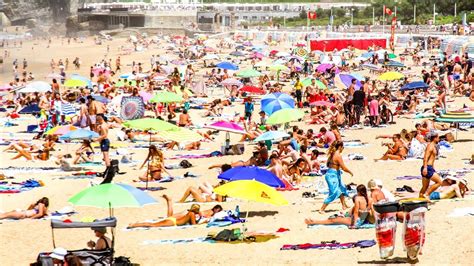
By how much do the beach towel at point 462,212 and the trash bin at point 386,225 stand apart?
210cm

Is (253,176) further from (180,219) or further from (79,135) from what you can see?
(79,135)

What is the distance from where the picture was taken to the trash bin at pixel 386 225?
8641 millimetres

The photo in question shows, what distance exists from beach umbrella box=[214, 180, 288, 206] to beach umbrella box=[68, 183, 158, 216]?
111cm

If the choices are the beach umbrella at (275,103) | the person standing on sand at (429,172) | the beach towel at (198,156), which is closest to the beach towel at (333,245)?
the person standing on sand at (429,172)

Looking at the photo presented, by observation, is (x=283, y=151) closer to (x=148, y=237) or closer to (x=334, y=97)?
(x=148, y=237)

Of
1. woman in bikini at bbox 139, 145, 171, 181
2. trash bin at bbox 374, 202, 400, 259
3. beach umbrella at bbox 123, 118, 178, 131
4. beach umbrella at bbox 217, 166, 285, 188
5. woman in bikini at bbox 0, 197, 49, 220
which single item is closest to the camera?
trash bin at bbox 374, 202, 400, 259

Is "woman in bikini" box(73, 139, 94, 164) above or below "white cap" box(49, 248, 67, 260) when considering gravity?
below

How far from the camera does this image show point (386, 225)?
8703mm

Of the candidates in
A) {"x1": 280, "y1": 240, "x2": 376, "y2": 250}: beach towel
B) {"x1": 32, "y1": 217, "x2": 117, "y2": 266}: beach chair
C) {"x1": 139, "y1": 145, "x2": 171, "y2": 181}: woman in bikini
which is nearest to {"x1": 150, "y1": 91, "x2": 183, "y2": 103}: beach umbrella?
{"x1": 139, "y1": 145, "x2": 171, "y2": 181}: woman in bikini

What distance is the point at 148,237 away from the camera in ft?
35.8

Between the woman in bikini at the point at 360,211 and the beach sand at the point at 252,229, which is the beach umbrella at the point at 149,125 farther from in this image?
the woman in bikini at the point at 360,211

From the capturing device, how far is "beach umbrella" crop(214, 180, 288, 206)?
10555 millimetres

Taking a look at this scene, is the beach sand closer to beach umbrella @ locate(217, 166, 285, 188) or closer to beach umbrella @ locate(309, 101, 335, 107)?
beach umbrella @ locate(217, 166, 285, 188)

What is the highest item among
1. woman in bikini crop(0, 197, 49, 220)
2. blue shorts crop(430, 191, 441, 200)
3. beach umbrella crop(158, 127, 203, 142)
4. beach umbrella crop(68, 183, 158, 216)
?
beach umbrella crop(68, 183, 158, 216)
